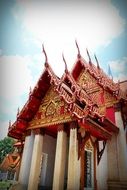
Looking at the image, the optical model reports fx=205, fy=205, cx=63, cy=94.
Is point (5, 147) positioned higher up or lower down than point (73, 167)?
higher up

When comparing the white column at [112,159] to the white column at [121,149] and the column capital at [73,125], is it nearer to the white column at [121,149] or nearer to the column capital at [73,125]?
the white column at [121,149]

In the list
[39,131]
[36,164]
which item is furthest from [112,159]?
[39,131]

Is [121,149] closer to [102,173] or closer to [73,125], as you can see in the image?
[102,173]

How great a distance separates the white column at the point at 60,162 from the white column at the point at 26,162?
1.46 m

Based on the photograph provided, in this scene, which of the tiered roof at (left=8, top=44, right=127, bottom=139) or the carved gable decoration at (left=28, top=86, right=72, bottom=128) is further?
the carved gable decoration at (left=28, top=86, right=72, bottom=128)

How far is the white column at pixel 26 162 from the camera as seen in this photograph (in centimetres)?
680

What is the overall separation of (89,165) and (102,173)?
50 cm

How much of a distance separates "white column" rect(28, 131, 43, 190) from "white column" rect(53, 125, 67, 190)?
91 cm

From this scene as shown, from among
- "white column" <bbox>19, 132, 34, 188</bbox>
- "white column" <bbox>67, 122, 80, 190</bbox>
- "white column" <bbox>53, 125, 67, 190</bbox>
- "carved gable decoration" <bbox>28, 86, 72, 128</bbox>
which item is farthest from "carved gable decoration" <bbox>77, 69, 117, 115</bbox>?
"white column" <bbox>19, 132, 34, 188</bbox>

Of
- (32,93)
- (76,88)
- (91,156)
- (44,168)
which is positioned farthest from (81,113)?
(44,168)

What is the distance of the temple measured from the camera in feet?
19.1

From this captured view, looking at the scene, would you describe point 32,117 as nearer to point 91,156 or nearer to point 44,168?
point 44,168

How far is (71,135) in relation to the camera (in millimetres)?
5996

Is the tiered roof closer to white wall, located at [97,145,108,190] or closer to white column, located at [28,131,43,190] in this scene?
white wall, located at [97,145,108,190]
